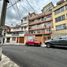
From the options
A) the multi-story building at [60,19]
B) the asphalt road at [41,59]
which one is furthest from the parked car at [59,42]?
the multi-story building at [60,19]

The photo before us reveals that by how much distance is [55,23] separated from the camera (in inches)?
1836

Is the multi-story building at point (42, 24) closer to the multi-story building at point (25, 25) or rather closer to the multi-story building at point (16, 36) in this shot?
the multi-story building at point (25, 25)

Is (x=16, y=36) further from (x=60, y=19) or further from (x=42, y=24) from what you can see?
(x=60, y=19)

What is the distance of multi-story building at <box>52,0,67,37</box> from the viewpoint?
1624 inches

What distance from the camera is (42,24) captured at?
59969 millimetres

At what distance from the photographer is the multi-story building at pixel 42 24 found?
5421 cm

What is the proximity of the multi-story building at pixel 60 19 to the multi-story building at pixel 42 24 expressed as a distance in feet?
20.3

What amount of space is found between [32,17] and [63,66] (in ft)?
194

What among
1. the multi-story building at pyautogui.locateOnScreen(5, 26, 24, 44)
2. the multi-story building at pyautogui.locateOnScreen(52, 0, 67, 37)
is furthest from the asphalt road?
the multi-story building at pyautogui.locateOnScreen(5, 26, 24, 44)

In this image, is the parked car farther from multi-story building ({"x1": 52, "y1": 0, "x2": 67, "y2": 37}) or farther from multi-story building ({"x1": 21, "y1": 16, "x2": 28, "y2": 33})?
multi-story building ({"x1": 21, "y1": 16, "x2": 28, "y2": 33})

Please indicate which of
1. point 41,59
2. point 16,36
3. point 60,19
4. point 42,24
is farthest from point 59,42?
point 16,36

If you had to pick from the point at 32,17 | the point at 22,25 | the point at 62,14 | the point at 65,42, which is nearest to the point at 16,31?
the point at 22,25

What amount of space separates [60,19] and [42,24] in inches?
660

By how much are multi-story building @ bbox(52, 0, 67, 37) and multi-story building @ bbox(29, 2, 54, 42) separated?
20.3ft
